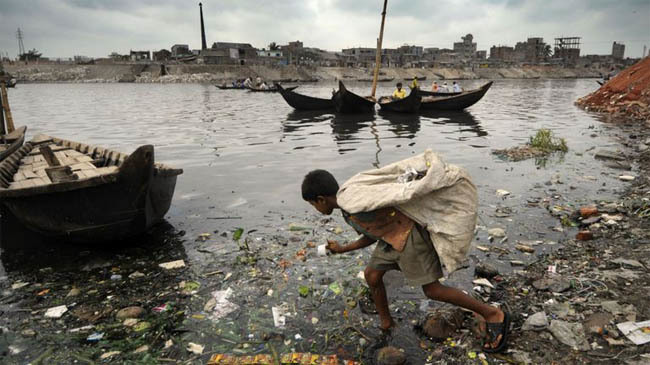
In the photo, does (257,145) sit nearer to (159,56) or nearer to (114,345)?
(114,345)

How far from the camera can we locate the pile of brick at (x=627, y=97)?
14516 millimetres

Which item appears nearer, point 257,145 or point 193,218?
point 193,218

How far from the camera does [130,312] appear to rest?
10.2 feet

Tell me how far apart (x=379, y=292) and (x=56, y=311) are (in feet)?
8.80

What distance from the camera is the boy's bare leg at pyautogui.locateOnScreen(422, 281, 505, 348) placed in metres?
2.37

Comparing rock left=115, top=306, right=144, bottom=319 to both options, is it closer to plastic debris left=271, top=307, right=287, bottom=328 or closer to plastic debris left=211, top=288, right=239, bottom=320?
plastic debris left=211, top=288, right=239, bottom=320

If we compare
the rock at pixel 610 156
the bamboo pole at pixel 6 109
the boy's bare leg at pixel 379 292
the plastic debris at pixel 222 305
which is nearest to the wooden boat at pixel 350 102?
the rock at pixel 610 156

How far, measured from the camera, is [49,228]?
4.08 meters

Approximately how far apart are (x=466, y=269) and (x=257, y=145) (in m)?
8.32

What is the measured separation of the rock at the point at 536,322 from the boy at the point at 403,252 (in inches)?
13.0

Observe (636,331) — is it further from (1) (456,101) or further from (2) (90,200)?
(1) (456,101)

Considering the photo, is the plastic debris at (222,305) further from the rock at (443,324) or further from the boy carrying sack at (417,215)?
the rock at (443,324)

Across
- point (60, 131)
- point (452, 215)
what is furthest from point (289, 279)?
point (60, 131)

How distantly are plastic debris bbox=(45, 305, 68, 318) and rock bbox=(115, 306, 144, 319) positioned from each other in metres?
0.48
